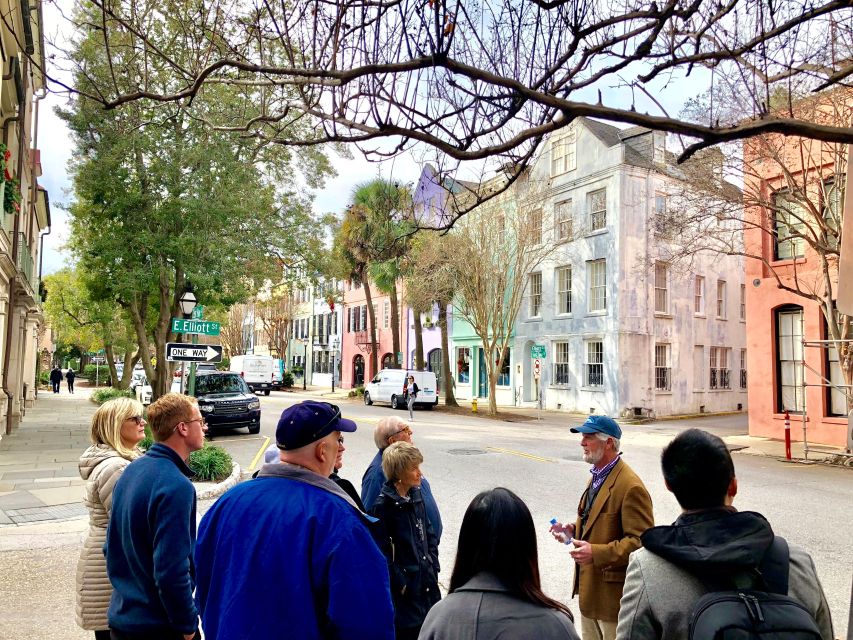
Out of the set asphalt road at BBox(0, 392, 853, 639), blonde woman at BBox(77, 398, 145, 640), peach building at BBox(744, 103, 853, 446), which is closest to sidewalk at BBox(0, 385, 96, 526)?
asphalt road at BBox(0, 392, 853, 639)

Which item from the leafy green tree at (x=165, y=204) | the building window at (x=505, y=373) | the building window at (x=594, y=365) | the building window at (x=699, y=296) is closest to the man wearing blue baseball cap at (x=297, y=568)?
the leafy green tree at (x=165, y=204)

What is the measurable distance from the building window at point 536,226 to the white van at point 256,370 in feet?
73.3

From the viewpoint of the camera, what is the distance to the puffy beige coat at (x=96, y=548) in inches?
131

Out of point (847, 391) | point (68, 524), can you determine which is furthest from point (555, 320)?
point (68, 524)

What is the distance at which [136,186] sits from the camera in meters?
17.9

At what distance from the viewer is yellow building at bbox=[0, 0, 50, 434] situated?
41.4ft

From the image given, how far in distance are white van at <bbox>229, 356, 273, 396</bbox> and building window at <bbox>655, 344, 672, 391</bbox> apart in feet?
80.7

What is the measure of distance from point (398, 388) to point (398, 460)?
27296 mm

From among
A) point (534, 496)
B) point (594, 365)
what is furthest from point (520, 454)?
point (594, 365)

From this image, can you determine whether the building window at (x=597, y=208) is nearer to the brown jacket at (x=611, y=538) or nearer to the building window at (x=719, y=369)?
the building window at (x=719, y=369)

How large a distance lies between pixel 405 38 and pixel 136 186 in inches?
609

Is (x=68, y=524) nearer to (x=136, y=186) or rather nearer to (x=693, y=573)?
(x=693, y=573)

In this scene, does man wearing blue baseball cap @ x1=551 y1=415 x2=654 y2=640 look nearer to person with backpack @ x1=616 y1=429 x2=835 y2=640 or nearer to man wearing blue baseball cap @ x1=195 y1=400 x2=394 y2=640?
person with backpack @ x1=616 y1=429 x2=835 y2=640

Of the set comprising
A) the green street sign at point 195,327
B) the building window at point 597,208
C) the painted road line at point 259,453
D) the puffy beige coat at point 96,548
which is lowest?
the painted road line at point 259,453
